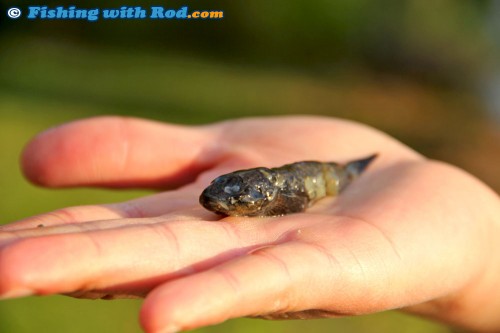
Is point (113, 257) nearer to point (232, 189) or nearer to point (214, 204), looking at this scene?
point (214, 204)

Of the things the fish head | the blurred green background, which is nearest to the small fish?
the fish head

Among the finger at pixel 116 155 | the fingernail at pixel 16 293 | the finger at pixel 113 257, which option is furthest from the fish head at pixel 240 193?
the fingernail at pixel 16 293

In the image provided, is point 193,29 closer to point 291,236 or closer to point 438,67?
point 438,67

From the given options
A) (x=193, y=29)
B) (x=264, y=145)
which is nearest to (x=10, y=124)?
(x=193, y=29)

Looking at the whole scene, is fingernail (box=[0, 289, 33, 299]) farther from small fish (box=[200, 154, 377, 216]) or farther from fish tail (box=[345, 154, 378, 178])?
fish tail (box=[345, 154, 378, 178])

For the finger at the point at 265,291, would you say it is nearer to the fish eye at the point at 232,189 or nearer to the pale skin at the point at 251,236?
the pale skin at the point at 251,236

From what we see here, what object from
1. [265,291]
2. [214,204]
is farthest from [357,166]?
[265,291]
